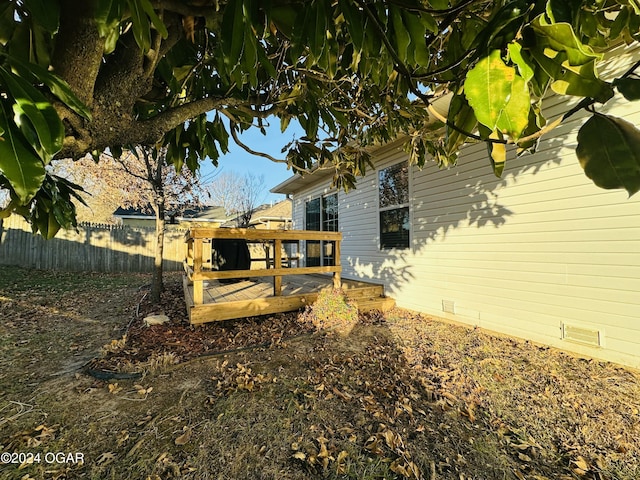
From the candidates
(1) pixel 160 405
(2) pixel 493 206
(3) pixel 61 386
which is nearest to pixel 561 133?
(2) pixel 493 206

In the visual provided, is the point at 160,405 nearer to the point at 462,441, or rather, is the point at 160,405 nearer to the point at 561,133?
the point at 462,441

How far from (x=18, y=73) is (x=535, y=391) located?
3825 millimetres

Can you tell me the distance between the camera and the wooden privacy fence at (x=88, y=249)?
924 centimetres

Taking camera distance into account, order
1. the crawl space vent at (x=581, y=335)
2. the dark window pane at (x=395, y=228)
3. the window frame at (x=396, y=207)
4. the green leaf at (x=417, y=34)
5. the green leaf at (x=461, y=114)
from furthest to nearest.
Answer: the dark window pane at (x=395, y=228) < the window frame at (x=396, y=207) < the crawl space vent at (x=581, y=335) < the green leaf at (x=417, y=34) < the green leaf at (x=461, y=114)

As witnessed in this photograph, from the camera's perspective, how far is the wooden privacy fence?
9.24 metres

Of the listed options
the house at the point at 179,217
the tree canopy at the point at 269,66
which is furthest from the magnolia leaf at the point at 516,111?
the house at the point at 179,217

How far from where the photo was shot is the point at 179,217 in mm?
15844

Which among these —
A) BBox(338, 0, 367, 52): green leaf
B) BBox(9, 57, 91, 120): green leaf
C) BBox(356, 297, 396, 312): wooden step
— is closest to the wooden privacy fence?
BBox(356, 297, 396, 312): wooden step

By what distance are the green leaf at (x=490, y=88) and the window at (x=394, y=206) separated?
204 inches

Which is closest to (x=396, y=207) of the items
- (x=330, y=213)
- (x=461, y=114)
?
(x=330, y=213)

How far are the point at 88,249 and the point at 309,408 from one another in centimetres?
1178

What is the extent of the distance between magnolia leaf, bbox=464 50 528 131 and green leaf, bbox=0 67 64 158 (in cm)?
94

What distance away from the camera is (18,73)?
69 centimetres

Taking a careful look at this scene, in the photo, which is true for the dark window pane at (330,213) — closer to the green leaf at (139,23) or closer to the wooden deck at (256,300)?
the wooden deck at (256,300)
